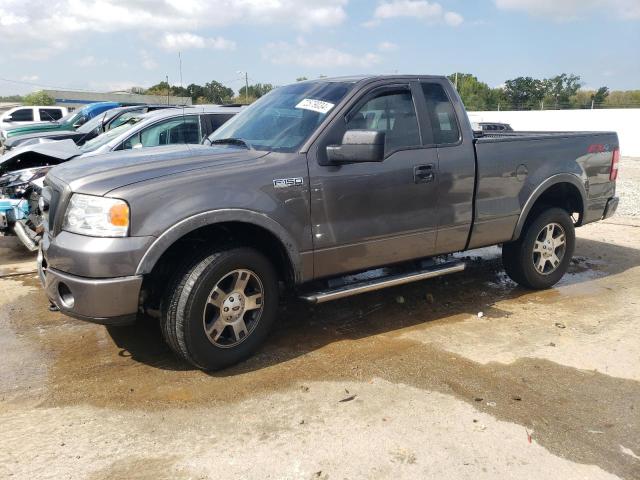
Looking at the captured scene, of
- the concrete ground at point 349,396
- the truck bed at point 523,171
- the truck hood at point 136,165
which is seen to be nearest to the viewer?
the concrete ground at point 349,396

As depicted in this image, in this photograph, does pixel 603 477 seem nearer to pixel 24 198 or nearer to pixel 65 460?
pixel 65 460

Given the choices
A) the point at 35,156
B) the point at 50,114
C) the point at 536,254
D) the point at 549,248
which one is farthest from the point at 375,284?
the point at 50,114

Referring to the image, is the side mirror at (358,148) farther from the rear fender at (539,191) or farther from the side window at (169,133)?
the side window at (169,133)

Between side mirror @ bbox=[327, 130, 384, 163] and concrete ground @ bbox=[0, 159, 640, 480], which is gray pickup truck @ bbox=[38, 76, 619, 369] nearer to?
side mirror @ bbox=[327, 130, 384, 163]

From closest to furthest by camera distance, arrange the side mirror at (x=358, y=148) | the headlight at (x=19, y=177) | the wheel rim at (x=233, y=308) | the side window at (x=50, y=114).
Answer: the wheel rim at (x=233, y=308), the side mirror at (x=358, y=148), the headlight at (x=19, y=177), the side window at (x=50, y=114)

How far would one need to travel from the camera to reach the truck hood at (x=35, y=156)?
745 cm

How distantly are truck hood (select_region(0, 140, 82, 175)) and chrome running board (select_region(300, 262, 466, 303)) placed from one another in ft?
16.1

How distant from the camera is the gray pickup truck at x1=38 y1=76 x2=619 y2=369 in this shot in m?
3.35

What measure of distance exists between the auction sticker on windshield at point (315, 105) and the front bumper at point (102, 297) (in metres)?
1.85

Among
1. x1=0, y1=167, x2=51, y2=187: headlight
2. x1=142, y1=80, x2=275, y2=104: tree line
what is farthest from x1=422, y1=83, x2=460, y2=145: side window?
x1=142, y1=80, x2=275, y2=104: tree line

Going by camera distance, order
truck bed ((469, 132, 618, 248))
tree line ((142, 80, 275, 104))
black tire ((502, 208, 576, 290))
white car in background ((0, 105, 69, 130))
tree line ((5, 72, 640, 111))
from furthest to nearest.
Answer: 1. tree line ((142, 80, 275, 104))
2. tree line ((5, 72, 640, 111))
3. white car in background ((0, 105, 69, 130))
4. black tire ((502, 208, 576, 290))
5. truck bed ((469, 132, 618, 248))

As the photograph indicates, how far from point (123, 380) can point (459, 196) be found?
9.89 ft

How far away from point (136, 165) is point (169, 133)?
175 inches

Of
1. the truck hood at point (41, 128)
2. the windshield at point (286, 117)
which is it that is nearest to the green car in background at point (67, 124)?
the truck hood at point (41, 128)
